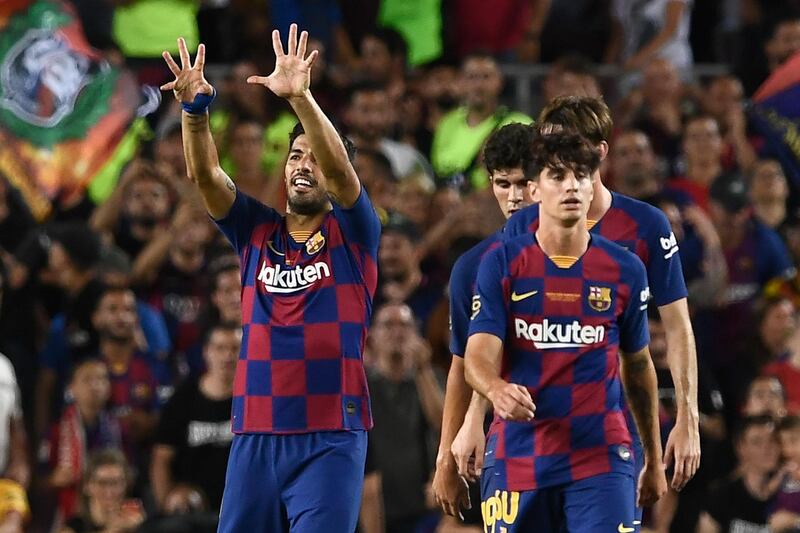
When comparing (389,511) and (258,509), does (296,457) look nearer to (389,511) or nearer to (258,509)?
(258,509)

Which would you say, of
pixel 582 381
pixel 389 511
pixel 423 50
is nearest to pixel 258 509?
pixel 582 381

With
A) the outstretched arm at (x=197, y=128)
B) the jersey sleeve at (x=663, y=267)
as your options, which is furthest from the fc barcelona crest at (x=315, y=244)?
the jersey sleeve at (x=663, y=267)

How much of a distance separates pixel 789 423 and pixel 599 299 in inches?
170

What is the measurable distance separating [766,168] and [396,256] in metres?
2.73

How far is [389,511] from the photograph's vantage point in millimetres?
10898

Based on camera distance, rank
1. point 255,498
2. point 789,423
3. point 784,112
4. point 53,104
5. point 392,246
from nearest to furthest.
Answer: point 255,498 → point 789,423 → point 784,112 → point 392,246 → point 53,104

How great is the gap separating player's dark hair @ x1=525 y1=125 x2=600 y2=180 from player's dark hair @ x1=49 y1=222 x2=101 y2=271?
554 cm

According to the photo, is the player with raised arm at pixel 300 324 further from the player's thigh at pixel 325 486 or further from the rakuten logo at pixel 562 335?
the rakuten logo at pixel 562 335

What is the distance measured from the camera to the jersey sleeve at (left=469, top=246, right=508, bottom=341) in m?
6.75

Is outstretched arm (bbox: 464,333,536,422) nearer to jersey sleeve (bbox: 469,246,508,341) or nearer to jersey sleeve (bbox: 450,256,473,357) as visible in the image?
jersey sleeve (bbox: 469,246,508,341)

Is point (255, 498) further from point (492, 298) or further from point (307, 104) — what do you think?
point (307, 104)

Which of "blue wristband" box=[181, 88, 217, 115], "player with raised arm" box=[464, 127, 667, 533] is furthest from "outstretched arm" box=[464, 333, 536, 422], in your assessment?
"blue wristband" box=[181, 88, 217, 115]

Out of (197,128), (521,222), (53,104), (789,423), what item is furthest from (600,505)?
(53,104)

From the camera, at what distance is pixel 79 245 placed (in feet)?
38.9
